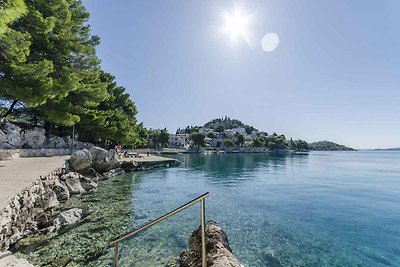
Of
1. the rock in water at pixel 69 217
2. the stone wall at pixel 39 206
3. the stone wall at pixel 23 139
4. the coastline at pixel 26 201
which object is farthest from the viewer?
the stone wall at pixel 23 139

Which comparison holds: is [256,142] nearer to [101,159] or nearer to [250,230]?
[101,159]

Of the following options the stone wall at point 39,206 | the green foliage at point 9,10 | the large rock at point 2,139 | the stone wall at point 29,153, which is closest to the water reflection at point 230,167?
the stone wall at point 39,206

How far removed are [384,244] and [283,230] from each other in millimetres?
4136

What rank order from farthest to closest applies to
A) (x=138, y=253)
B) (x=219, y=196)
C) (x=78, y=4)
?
(x=78, y=4)
(x=219, y=196)
(x=138, y=253)

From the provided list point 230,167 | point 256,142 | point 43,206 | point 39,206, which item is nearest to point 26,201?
point 39,206

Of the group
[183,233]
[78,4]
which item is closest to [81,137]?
[78,4]

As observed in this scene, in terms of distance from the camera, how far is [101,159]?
23.5 metres

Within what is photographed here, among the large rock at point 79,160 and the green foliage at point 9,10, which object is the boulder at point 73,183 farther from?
the green foliage at point 9,10

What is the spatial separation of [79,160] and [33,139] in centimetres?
640

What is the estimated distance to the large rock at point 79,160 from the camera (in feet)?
62.1

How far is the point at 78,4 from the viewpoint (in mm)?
23766

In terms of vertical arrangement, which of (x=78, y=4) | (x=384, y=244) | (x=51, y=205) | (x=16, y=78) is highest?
(x=78, y=4)

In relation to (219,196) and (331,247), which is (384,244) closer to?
(331,247)

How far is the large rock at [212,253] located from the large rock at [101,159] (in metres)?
19.6
